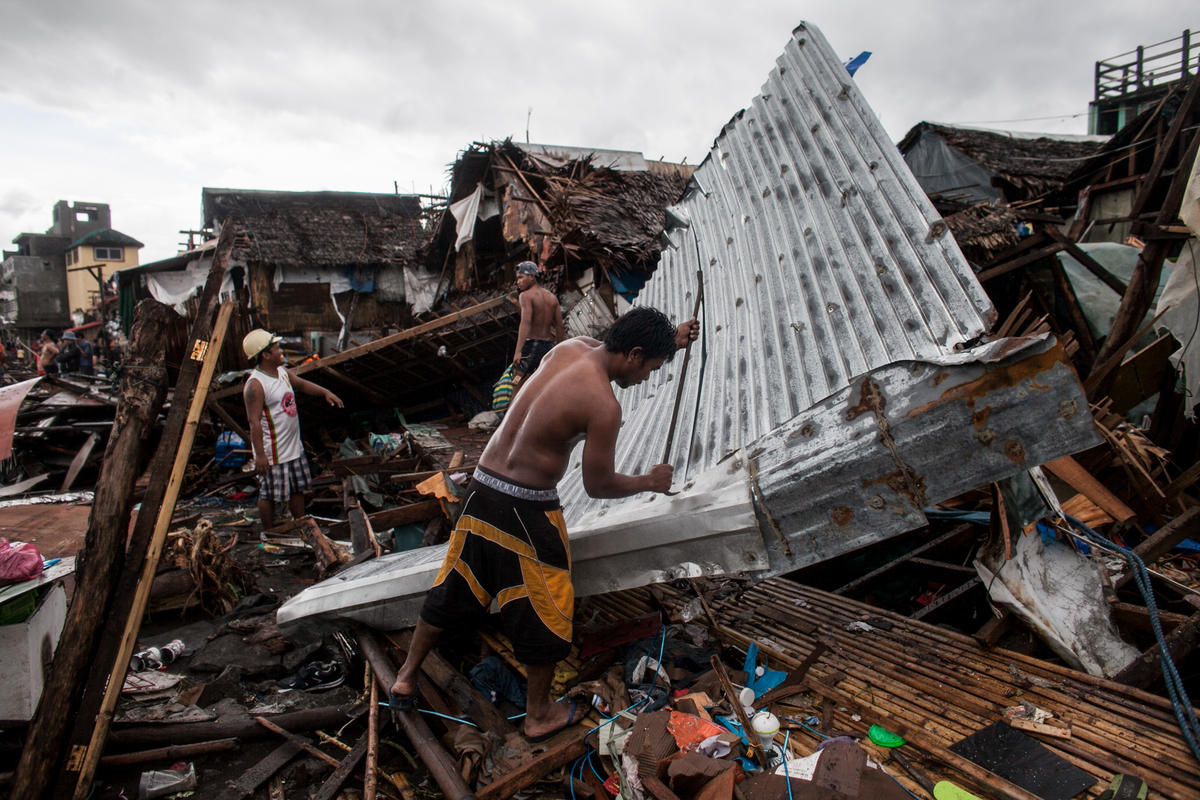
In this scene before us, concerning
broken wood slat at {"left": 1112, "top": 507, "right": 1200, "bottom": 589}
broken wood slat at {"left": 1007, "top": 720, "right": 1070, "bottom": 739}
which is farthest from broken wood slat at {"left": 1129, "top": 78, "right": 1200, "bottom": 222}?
broken wood slat at {"left": 1007, "top": 720, "right": 1070, "bottom": 739}

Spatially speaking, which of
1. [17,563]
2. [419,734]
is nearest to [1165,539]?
[419,734]

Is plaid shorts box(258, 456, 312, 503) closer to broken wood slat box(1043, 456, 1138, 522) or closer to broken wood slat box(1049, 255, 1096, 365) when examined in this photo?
broken wood slat box(1043, 456, 1138, 522)

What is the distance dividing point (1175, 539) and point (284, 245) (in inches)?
738

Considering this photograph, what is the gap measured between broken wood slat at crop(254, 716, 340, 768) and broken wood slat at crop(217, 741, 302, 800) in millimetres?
21

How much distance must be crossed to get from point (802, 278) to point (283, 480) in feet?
17.4

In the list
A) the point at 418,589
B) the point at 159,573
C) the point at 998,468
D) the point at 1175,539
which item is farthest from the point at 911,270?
the point at 159,573

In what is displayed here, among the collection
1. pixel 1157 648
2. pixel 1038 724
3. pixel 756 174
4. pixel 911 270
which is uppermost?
pixel 756 174

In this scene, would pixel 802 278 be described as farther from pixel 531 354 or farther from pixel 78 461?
pixel 78 461

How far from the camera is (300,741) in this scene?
9.98 feet

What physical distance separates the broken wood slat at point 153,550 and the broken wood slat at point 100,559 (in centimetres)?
8

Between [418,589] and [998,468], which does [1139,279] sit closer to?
[998,468]

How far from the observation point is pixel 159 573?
180 inches

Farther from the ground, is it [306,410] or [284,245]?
[284,245]

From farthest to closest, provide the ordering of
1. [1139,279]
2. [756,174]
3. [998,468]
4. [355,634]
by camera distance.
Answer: [756,174]
[1139,279]
[355,634]
[998,468]
